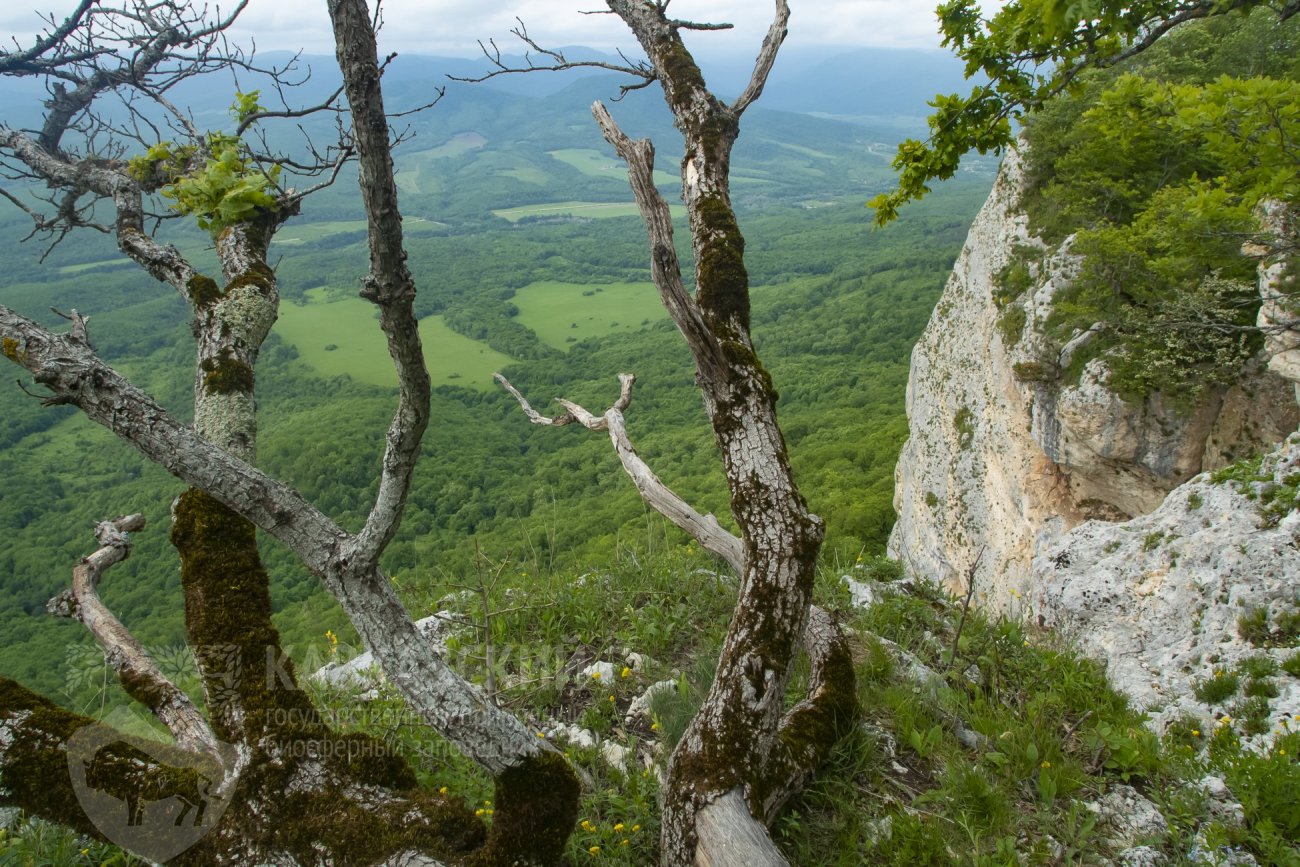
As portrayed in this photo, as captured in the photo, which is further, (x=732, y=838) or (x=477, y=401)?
(x=477, y=401)

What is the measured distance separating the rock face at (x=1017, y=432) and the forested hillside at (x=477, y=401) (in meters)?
4.37

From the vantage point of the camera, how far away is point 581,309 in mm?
94062

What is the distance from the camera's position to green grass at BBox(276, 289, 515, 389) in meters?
67.3

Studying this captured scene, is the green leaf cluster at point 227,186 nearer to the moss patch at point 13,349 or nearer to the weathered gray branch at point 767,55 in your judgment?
the moss patch at point 13,349

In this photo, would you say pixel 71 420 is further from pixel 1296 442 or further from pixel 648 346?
pixel 1296 442

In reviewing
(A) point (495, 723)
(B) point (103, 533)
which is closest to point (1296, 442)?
(A) point (495, 723)

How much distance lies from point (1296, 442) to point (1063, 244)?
11.6 meters

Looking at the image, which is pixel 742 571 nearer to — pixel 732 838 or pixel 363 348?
pixel 732 838

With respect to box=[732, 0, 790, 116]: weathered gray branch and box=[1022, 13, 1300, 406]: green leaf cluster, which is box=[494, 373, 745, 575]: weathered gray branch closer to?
box=[732, 0, 790, 116]: weathered gray branch

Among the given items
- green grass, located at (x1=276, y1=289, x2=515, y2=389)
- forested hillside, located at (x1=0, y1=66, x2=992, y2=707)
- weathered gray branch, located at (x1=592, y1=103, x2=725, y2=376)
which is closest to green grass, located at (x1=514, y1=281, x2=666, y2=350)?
forested hillside, located at (x1=0, y1=66, x2=992, y2=707)

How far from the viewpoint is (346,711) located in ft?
14.4

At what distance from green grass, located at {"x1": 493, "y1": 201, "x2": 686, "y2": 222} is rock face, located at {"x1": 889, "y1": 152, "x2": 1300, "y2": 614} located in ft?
465

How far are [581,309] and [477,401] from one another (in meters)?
36.4

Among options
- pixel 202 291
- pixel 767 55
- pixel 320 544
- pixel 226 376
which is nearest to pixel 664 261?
pixel 320 544
